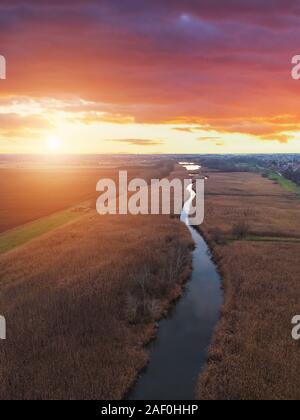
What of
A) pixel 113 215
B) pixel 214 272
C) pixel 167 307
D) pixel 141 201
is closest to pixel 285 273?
pixel 214 272

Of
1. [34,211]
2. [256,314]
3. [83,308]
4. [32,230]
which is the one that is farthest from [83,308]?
[34,211]

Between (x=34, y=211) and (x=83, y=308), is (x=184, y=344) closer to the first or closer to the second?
(x=83, y=308)

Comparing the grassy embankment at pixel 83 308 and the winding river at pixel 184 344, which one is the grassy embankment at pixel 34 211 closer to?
the grassy embankment at pixel 83 308

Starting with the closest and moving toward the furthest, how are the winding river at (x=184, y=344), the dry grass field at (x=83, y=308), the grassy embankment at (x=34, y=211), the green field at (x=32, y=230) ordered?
the dry grass field at (x=83, y=308)
the winding river at (x=184, y=344)
the green field at (x=32, y=230)
the grassy embankment at (x=34, y=211)

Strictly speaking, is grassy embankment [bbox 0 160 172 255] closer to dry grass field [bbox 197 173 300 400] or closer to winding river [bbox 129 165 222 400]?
winding river [bbox 129 165 222 400]

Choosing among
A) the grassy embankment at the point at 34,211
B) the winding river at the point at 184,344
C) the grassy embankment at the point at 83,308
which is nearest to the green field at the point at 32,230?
the grassy embankment at the point at 34,211

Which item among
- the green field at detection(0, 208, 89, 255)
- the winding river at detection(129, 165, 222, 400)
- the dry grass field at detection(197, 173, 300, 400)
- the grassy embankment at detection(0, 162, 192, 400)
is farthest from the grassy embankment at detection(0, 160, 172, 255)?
the dry grass field at detection(197, 173, 300, 400)
